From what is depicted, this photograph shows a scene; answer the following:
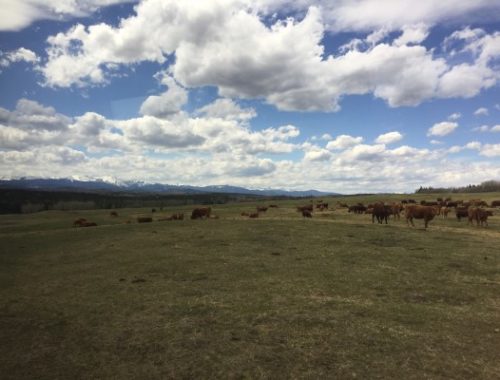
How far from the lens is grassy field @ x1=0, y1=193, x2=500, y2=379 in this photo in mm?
9898

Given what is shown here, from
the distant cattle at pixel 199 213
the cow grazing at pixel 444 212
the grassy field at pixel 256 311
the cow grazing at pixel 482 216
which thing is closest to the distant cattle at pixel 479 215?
the cow grazing at pixel 482 216

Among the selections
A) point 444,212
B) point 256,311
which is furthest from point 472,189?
point 256,311

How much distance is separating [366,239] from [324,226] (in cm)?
635

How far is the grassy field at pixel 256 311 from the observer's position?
9898mm

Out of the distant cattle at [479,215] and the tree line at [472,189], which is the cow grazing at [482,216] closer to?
the distant cattle at [479,215]

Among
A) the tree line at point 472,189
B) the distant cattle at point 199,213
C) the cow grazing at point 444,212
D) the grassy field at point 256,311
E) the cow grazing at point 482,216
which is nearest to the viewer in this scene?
the grassy field at point 256,311

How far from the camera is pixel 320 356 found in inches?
400

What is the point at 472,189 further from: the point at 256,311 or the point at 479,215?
the point at 256,311

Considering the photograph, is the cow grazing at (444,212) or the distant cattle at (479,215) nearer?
the distant cattle at (479,215)

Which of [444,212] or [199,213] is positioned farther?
[444,212]

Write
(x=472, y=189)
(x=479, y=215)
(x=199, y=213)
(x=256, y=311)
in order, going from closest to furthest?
1. (x=256, y=311)
2. (x=479, y=215)
3. (x=199, y=213)
4. (x=472, y=189)

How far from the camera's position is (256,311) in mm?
13727

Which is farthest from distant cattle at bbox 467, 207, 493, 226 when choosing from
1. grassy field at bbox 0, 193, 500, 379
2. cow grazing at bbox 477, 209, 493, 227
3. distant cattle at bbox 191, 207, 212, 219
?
distant cattle at bbox 191, 207, 212, 219

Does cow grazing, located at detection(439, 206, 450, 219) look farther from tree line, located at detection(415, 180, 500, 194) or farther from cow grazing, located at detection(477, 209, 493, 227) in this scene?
tree line, located at detection(415, 180, 500, 194)
